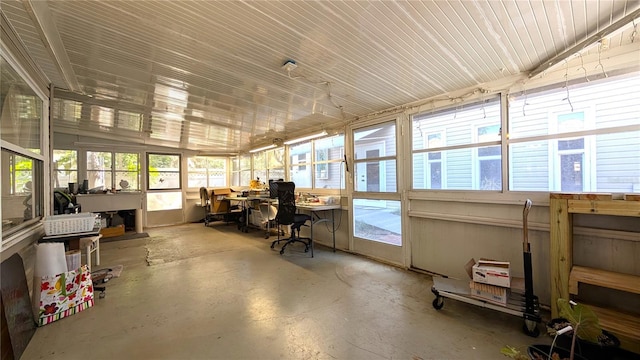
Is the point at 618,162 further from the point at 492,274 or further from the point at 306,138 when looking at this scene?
the point at 306,138

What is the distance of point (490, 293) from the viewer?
7.64ft

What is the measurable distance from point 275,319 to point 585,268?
2.72 m

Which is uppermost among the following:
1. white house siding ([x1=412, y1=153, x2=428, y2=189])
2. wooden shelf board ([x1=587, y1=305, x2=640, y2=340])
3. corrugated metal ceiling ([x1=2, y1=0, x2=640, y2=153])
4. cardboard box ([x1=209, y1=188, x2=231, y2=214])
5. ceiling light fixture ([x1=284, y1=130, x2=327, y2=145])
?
corrugated metal ceiling ([x1=2, y1=0, x2=640, y2=153])

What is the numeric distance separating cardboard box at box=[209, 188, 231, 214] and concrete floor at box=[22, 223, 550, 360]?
345cm

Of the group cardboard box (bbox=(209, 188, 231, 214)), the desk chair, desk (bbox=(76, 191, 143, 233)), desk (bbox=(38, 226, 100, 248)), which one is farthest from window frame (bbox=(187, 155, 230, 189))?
desk (bbox=(38, 226, 100, 248))

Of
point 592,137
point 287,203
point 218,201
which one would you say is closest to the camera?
point 592,137

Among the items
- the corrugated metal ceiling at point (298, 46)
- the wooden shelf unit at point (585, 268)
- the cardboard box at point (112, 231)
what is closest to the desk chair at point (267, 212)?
the corrugated metal ceiling at point (298, 46)

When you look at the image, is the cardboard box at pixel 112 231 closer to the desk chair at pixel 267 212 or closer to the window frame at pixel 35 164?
the window frame at pixel 35 164

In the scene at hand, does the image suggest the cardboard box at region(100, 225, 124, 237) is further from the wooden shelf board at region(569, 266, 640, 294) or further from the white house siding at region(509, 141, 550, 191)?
the wooden shelf board at region(569, 266, 640, 294)

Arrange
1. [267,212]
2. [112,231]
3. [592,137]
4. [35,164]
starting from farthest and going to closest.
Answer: [112,231], [267,212], [35,164], [592,137]

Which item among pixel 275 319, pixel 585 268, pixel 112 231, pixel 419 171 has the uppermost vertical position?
pixel 419 171

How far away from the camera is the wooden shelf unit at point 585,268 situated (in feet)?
5.97

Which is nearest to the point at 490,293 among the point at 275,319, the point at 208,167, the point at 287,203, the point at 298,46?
the point at 275,319

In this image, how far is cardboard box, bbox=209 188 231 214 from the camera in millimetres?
7211
